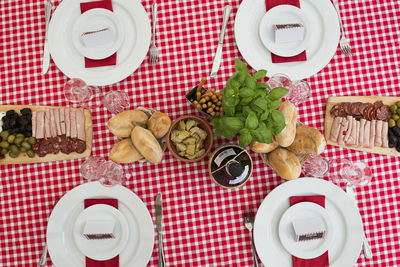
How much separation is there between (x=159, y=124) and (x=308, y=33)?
2.86 feet

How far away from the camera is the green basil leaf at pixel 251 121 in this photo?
1030mm

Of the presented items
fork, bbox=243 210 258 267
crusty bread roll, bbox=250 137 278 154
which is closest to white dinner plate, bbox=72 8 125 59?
crusty bread roll, bbox=250 137 278 154

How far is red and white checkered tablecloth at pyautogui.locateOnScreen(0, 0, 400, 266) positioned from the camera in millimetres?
1547

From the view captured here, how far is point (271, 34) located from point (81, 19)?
97cm

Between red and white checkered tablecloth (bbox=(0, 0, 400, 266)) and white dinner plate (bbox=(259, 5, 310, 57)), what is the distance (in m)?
0.17

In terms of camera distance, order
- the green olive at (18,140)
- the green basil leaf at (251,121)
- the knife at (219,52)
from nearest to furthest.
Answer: the green basil leaf at (251,121)
the green olive at (18,140)
the knife at (219,52)

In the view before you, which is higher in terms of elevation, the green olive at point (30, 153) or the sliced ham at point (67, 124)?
the sliced ham at point (67, 124)

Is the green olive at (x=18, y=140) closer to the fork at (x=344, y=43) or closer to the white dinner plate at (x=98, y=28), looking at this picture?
the white dinner plate at (x=98, y=28)

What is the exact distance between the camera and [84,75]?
154cm

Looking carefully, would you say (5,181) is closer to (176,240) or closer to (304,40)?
(176,240)

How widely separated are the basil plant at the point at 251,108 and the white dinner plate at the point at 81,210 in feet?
2.22

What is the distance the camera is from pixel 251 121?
1030 millimetres

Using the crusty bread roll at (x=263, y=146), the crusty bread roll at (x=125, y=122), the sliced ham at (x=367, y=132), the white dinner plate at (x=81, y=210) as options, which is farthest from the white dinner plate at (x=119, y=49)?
the sliced ham at (x=367, y=132)

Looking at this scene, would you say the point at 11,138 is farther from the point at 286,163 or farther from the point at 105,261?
the point at 286,163
